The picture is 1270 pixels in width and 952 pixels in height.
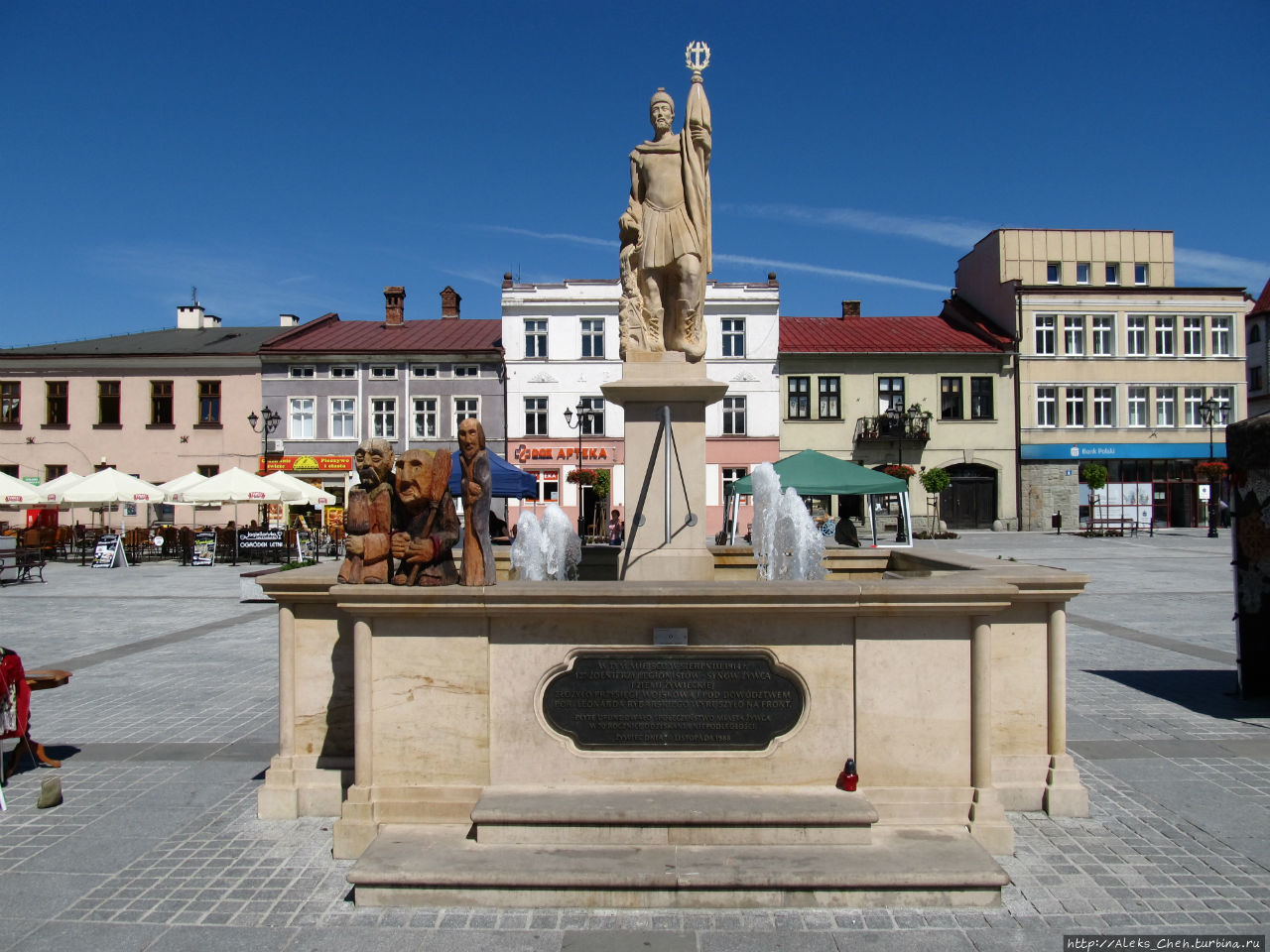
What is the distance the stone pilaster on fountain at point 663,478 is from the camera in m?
6.48

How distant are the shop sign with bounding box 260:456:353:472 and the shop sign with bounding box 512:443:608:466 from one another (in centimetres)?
751

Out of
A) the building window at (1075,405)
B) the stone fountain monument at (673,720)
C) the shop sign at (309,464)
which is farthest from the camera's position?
the building window at (1075,405)

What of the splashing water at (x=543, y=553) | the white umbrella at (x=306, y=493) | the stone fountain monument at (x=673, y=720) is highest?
the white umbrella at (x=306, y=493)

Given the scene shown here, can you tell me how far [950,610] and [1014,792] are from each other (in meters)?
1.50

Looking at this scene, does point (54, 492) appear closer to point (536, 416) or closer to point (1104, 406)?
point (536, 416)

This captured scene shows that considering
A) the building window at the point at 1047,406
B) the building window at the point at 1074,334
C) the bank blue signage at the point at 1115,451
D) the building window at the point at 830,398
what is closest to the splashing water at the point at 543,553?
the building window at the point at 830,398

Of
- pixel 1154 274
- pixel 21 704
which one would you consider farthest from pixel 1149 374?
pixel 21 704

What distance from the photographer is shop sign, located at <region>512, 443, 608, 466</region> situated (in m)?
37.4

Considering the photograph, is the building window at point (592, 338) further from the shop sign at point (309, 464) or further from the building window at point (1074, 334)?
the building window at point (1074, 334)

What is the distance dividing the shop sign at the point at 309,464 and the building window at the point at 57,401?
30.1 feet

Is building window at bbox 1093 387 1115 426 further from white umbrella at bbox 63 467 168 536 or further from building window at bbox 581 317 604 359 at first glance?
white umbrella at bbox 63 467 168 536

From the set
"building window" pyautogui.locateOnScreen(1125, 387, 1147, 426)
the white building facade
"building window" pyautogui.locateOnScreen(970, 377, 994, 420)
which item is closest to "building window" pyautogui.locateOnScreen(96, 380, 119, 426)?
the white building facade

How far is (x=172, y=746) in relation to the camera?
6703mm

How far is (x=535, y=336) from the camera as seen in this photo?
1487 inches
